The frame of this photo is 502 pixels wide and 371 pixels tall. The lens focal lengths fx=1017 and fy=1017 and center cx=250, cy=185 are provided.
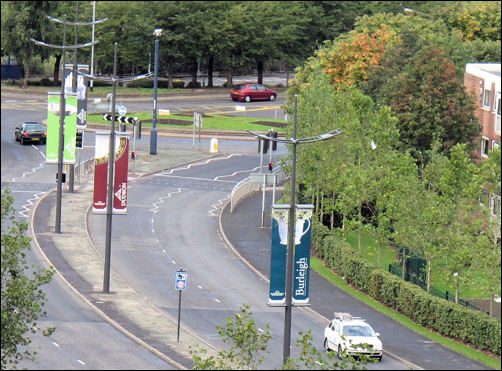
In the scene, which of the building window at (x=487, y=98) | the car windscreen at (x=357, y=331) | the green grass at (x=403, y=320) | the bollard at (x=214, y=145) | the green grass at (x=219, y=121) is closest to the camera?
the car windscreen at (x=357, y=331)

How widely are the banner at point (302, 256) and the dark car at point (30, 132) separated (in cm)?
5104

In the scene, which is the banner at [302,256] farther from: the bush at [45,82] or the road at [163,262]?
the bush at [45,82]

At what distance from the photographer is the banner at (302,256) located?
3662cm

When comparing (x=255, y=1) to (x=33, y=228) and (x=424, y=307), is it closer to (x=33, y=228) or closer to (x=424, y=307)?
(x=33, y=228)

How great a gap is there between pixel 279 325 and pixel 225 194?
28010mm

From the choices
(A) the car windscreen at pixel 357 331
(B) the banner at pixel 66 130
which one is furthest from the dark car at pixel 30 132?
(A) the car windscreen at pixel 357 331

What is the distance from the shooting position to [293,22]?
11819 cm

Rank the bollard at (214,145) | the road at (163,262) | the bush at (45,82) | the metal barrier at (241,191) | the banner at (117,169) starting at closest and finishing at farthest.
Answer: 1. the road at (163,262)
2. the banner at (117,169)
3. the metal barrier at (241,191)
4. the bollard at (214,145)
5. the bush at (45,82)

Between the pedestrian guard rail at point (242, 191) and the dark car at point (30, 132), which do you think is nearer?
the pedestrian guard rail at point (242, 191)

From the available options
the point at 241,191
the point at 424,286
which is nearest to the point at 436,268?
the point at 424,286

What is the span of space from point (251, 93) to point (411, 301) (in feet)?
221

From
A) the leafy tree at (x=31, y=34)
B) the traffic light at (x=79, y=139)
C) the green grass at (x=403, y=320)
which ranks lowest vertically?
the green grass at (x=403, y=320)

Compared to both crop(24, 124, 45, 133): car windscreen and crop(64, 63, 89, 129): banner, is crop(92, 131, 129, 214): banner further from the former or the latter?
crop(24, 124, 45, 133): car windscreen

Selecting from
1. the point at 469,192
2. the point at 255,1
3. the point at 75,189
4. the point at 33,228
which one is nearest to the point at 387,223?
the point at 469,192
